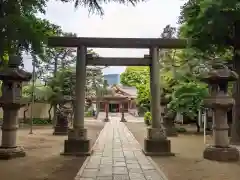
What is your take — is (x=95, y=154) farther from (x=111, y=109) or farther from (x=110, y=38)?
(x=111, y=109)

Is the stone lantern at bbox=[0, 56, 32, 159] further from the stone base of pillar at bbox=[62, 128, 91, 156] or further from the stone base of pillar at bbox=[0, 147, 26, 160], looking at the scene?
the stone base of pillar at bbox=[62, 128, 91, 156]

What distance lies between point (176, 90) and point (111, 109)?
3736 centimetres

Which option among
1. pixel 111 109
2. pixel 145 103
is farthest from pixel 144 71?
pixel 145 103

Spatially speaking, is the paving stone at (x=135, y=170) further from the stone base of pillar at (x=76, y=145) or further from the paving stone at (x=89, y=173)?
the stone base of pillar at (x=76, y=145)

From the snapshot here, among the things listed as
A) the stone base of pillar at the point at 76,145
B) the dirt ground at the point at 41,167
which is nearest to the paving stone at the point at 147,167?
the dirt ground at the point at 41,167

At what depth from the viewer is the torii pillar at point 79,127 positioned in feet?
33.5

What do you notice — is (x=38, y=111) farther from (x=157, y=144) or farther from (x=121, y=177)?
(x=121, y=177)

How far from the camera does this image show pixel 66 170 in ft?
24.6

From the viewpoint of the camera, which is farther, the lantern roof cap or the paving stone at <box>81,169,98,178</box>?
the lantern roof cap

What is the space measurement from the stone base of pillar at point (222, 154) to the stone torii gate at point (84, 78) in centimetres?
145

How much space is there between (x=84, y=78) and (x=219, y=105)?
4459 mm

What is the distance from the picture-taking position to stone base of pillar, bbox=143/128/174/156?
10315 millimetres

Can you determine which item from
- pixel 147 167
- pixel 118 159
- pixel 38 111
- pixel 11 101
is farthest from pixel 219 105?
pixel 38 111

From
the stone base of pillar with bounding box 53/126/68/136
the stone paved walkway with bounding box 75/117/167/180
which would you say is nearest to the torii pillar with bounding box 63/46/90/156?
the stone paved walkway with bounding box 75/117/167/180
